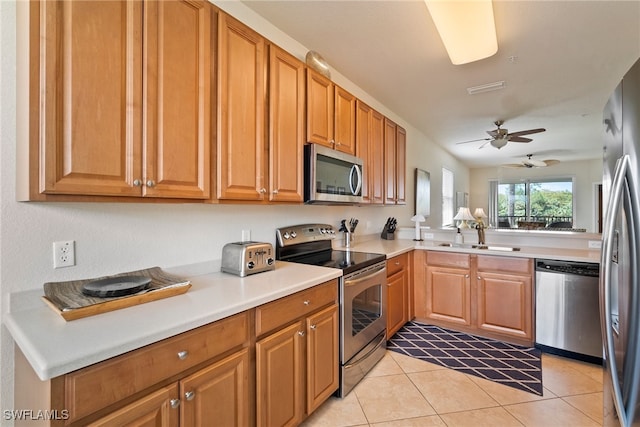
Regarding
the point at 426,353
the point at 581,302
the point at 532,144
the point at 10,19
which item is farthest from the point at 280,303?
the point at 532,144

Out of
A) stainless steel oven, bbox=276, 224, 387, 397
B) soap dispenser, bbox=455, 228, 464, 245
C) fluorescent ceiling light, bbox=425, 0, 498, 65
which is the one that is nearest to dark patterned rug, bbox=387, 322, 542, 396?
stainless steel oven, bbox=276, 224, 387, 397

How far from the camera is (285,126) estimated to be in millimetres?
1958

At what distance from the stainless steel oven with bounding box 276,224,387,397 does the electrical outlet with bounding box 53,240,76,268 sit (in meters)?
1.24

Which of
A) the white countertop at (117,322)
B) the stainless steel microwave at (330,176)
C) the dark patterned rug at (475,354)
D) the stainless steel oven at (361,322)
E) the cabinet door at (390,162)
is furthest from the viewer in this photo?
the cabinet door at (390,162)

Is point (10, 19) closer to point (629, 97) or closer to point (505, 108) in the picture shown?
point (629, 97)

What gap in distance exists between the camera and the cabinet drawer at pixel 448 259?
298 centimetres

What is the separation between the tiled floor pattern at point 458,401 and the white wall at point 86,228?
4.22ft

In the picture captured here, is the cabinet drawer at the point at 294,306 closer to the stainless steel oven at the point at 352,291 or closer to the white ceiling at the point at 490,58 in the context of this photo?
the stainless steel oven at the point at 352,291

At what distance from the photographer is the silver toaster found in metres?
1.69

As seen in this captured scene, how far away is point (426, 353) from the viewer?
258cm

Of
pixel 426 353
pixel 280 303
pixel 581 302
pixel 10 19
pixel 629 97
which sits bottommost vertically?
pixel 426 353

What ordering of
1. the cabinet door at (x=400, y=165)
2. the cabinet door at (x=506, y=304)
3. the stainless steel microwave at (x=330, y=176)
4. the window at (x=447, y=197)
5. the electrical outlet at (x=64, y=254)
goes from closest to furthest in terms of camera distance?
the electrical outlet at (x=64, y=254)
the stainless steel microwave at (x=330, y=176)
the cabinet door at (x=506, y=304)
the cabinet door at (x=400, y=165)
the window at (x=447, y=197)

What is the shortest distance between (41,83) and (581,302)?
3613 millimetres

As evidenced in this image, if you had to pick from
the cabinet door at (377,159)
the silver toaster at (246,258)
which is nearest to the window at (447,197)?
the cabinet door at (377,159)
